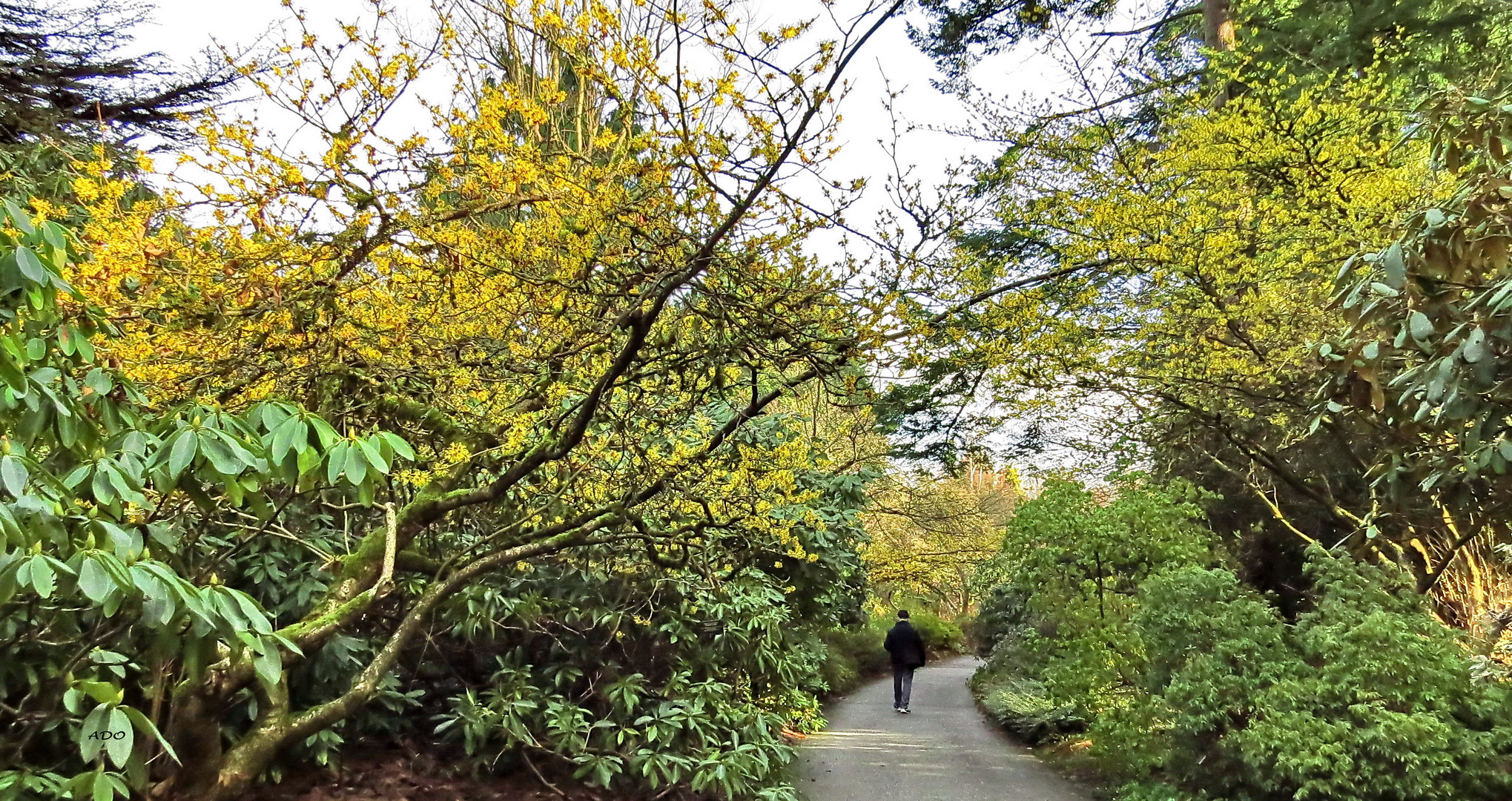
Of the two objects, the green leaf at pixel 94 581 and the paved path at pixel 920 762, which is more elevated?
the green leaf at pixel 94 581

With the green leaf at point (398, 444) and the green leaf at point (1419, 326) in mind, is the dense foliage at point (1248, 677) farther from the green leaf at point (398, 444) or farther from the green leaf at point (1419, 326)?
the green leaf at point (398, 444)

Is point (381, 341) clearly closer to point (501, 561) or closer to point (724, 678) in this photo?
point (501, 561)

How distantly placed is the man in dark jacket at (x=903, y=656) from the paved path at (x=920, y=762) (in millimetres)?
258

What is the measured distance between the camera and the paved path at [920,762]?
20.8 feet

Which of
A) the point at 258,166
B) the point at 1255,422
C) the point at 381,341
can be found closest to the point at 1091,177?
the point at 1255,422

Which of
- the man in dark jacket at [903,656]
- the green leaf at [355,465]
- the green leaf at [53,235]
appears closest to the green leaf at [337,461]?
the green leaf at [355,465]

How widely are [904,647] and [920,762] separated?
11.0ft

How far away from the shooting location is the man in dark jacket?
10.7 meters

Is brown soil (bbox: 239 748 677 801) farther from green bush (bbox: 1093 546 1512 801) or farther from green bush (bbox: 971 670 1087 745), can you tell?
green bush (bbox: 971 670 1087 745)

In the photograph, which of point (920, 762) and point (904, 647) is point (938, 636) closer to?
point (904, 647)

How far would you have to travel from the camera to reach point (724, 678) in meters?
5.92

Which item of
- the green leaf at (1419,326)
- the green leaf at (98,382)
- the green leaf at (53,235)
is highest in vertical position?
the green leaf at (1419,326)

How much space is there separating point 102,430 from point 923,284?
3.02 meters

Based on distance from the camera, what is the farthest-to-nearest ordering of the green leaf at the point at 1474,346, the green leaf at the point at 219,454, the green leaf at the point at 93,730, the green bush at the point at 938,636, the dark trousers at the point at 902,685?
the green bush at the point at 938,636
the dark trousers at the point at 902,685
the green leaf at the point at 1474,346
the green leaf at the point at 219,454
the green leaf at the point at 93,730
